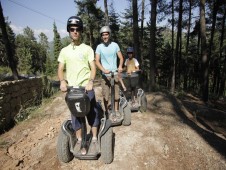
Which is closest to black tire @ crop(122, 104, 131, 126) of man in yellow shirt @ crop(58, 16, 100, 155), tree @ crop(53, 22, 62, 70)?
man in yellow shirt @ crop(58, 16, 100, 155)

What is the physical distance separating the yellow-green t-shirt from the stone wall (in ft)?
11.9

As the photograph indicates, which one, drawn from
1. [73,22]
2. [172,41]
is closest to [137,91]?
[73,22]

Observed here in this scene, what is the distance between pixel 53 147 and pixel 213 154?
342 cm

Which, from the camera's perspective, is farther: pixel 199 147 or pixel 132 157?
pixel 199 147

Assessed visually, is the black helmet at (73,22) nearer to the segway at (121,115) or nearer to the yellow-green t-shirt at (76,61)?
the yellow-green t-shirt at (76,61)

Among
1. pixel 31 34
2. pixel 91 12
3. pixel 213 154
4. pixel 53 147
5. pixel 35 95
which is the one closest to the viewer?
pixel 213 154

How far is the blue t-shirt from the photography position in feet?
16.5

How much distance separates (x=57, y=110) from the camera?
7.66 meters

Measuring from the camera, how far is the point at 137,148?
451 cm

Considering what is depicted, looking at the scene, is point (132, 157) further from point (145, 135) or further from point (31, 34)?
point (31, 34)

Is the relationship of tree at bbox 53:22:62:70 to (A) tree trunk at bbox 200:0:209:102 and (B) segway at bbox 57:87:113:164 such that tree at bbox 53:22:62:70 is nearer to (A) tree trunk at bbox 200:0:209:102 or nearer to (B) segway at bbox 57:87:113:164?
(A) tree trunk at bbox 200:0:209:102

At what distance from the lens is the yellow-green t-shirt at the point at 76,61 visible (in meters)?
3.62

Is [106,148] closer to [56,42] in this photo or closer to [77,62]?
[77,62]

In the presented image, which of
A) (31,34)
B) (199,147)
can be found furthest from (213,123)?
(31,34)
